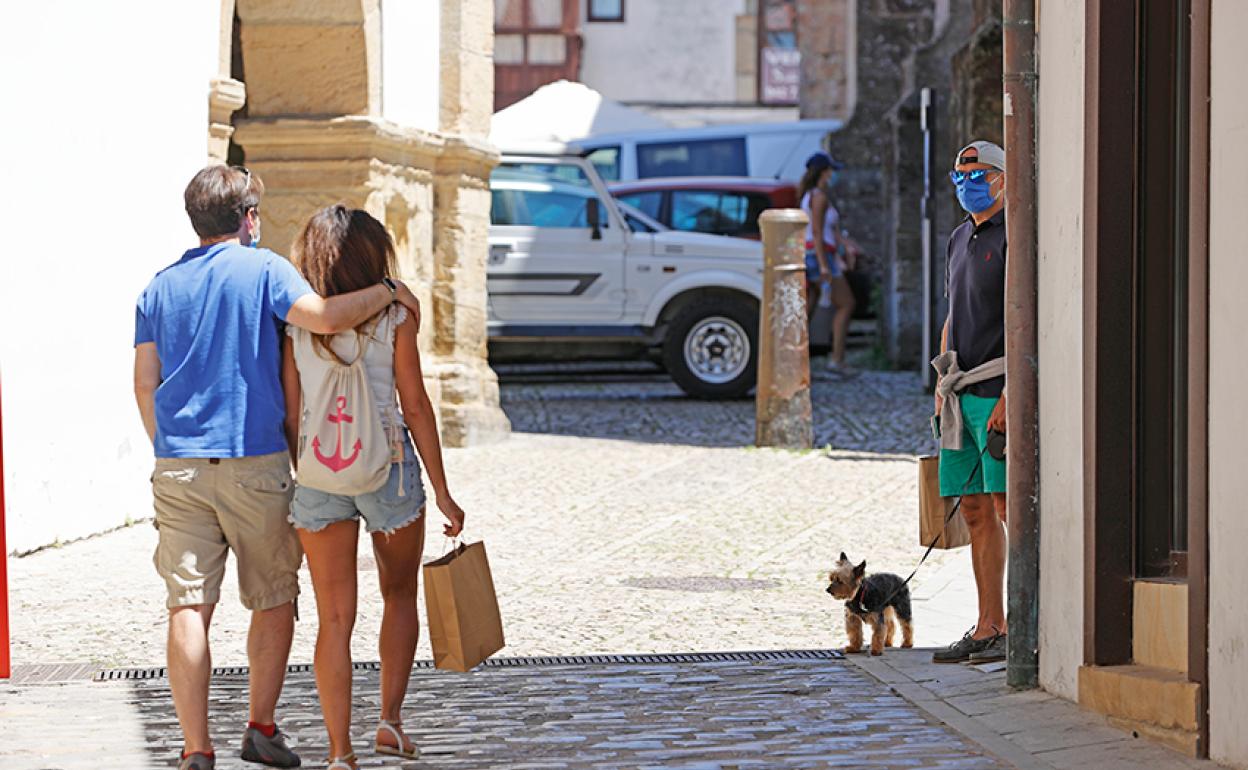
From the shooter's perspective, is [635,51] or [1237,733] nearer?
[1237,733]

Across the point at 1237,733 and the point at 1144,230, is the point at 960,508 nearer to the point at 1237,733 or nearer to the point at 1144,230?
the point at 1144,230

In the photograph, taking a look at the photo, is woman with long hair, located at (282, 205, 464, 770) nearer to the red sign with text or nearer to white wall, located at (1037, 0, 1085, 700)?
white wall, located at (1037, 0, 1085, 700)

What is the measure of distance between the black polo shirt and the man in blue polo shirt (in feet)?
7.76

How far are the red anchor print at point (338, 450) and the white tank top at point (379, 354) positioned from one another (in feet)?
0.29

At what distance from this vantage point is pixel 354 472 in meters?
5.36

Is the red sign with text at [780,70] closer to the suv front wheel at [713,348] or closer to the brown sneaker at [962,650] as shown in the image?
the suv front wheel at [713,348]

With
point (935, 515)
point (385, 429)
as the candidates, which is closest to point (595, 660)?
point (935, 515)

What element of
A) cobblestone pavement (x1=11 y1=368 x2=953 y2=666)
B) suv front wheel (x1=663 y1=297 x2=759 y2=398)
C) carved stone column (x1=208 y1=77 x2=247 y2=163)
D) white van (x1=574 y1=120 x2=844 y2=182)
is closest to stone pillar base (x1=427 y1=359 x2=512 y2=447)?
cobblestone pavement (x1=11 y1=368 x2=953 y2=666)

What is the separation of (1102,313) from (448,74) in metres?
10.3

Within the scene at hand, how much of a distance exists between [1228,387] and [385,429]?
6.55ft

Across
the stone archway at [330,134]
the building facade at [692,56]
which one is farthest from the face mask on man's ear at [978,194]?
the building facade at [692,56]

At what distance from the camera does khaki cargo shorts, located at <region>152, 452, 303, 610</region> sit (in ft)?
17.9

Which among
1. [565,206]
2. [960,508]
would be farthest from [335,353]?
[565,206]

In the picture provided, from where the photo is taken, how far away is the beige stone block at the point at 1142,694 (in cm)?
570
